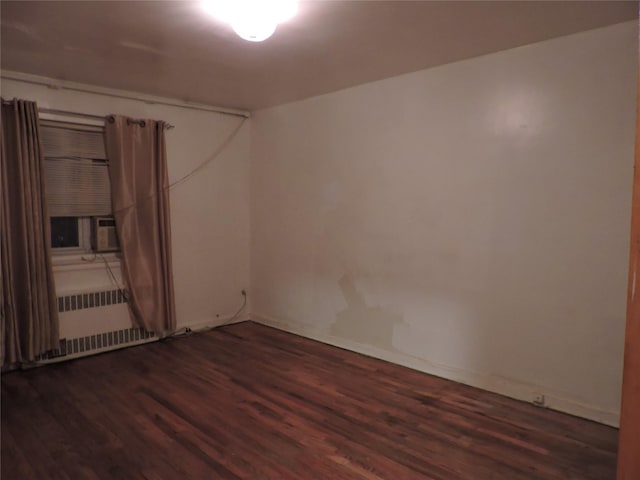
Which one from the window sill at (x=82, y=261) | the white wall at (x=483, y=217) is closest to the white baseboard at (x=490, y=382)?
the white wall at (x=483, y=217)

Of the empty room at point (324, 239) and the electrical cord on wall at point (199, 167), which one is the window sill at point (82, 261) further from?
the electrical cord on wall at point (199, 167)

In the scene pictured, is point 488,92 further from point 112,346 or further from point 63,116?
point 112,346

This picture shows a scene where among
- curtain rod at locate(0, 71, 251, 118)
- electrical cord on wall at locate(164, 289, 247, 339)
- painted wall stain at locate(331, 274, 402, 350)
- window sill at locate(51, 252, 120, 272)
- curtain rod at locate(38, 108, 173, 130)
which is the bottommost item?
electrical cord on wall at locate(164, 289, 247, 339)

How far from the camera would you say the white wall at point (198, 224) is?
4000 mm

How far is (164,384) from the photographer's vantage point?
333cm

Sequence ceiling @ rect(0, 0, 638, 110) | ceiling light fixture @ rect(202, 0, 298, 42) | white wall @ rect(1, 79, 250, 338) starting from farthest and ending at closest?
white wall @ rect(1, 79, 250, 338), ceiling @ rect(0, 0, 638, 110), ceiling light fixture @ rect(202, 0, 298, 42)

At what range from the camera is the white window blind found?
375cm

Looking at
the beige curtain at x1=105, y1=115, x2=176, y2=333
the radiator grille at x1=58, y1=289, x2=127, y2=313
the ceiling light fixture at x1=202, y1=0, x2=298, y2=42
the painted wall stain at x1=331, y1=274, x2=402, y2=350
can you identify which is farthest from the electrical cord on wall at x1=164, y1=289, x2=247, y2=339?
the ceiling light fixture at x1=202, y1=0, x2=298, y2=42

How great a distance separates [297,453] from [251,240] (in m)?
3.11

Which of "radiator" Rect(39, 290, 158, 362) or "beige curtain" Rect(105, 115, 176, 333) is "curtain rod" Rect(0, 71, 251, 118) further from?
"radiator" Rect(39, 290, 158, 362)

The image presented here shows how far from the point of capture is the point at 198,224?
4.74 m

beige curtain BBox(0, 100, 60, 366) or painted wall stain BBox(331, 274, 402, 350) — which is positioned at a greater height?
beige curtain BBox(0, 100, 60, 366)

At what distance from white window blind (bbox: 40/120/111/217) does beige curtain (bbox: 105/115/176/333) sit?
0.10 metres

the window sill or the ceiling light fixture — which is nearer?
the ceiling light fixture
